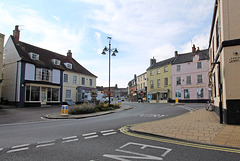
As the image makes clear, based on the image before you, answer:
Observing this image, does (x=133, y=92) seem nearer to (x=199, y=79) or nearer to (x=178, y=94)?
(x=178, y=94)

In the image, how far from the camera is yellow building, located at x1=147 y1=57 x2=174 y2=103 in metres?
38.1

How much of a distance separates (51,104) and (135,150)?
79.4 feet

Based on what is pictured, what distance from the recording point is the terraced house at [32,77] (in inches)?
875

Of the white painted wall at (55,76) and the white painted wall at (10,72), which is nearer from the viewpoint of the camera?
the white painted wall at (10,72)

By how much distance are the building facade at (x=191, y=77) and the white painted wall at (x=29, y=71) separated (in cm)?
2780

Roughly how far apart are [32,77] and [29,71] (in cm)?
94

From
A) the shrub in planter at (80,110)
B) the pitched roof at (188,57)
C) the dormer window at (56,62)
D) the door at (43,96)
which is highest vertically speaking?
the pitched roof at (188,57)

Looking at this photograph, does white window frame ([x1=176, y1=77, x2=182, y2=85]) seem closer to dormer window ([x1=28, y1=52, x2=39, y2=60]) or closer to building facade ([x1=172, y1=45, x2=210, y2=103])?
building facade ([x1=172, y1=45, x2=210, y2=103])

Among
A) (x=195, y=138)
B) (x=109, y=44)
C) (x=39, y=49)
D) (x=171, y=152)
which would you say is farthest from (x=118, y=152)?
(x=39, y=49)

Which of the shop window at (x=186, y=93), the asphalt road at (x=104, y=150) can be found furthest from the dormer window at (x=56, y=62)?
the shop window at (x=186, y=93)

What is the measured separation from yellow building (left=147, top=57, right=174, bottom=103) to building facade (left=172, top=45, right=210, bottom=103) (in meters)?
1.45

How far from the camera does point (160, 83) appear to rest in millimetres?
40688

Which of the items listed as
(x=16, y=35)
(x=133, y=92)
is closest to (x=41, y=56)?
(x=16, y=35)

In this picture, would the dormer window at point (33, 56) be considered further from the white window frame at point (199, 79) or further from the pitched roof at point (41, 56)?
the white window frame at point (199, 79)
